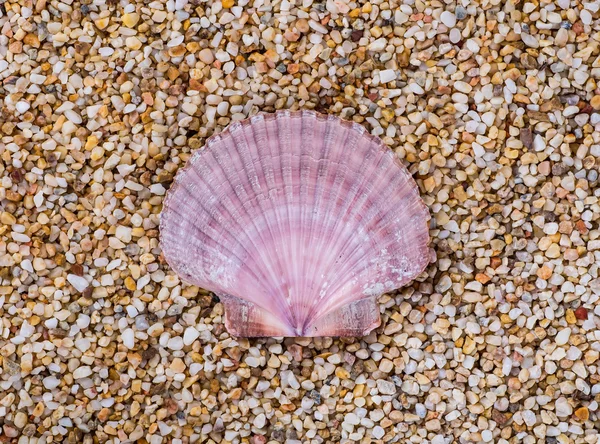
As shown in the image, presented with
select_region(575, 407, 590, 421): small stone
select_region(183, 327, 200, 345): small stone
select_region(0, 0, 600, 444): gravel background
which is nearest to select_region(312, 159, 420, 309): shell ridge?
select_region(0, 0, 600, 444): gravel background

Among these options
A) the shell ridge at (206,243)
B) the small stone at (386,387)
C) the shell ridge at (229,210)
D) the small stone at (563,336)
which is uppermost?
the shell ridge at (229,210)

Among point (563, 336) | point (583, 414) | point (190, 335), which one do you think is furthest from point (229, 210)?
point (583, 414)

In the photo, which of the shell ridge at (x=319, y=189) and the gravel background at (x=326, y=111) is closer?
the shell ridge at (x=319, y=189)

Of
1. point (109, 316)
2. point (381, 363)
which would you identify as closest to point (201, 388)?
point (109, 316)

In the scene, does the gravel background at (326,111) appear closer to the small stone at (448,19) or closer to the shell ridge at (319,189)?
the small stone at (448,19)

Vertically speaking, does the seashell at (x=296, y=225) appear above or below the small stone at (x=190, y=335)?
above

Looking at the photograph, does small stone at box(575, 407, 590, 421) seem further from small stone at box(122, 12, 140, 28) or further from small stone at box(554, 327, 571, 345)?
small stone at box(122, 12, 140, 28)

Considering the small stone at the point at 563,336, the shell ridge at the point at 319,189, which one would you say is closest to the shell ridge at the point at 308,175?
the shell ridge at the point at 319,189
